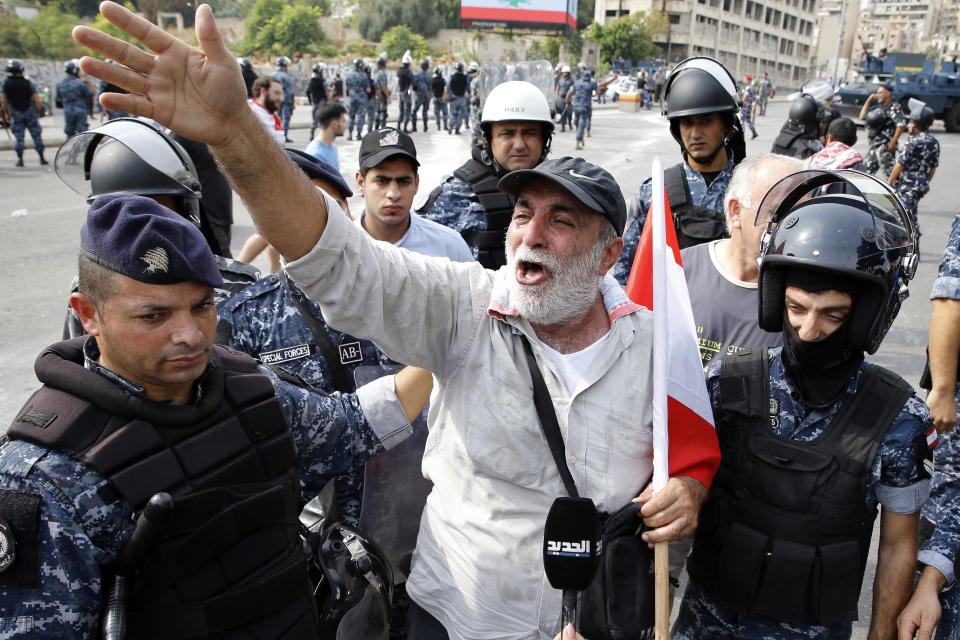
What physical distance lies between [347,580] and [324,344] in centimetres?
89

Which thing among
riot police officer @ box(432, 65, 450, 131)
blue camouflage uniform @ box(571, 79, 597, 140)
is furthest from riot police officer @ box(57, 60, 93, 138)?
blue camouflage uniform @ box(571, 79, 597, 140)

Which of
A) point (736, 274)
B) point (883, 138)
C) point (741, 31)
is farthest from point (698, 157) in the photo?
point (741, 31)

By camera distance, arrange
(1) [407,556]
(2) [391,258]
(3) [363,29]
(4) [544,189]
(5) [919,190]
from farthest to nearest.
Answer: (3) [363,29], (5) [919,190], (1) [407,556], (4) [544,189], (2) [391,258]

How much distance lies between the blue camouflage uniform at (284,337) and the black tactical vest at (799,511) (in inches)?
50.7

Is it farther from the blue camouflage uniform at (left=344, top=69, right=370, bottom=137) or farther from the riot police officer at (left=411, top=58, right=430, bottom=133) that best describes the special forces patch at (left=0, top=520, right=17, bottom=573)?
the riot police officer at (left=411, top=58, right=430, bottom=133)

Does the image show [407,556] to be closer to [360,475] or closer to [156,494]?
[360,475]

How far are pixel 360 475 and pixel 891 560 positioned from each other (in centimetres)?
174

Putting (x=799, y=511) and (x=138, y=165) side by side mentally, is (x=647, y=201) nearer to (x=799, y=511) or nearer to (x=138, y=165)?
(x=799, y=511)

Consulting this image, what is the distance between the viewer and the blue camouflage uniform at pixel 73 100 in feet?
49.3

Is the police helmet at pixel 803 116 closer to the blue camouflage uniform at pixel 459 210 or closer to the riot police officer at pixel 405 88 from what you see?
the blue camouflage uniform at pixel 459 210

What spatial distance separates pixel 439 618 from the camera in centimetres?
208

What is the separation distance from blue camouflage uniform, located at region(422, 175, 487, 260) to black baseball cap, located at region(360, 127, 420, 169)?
0.72 metres

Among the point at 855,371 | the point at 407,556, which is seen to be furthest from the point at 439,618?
the point at 855,371

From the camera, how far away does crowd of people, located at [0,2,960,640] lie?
1459 mm
